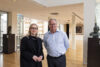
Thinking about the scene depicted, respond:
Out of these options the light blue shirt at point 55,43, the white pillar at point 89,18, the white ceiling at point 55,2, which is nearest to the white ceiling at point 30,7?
the white ceiling at point 55,2

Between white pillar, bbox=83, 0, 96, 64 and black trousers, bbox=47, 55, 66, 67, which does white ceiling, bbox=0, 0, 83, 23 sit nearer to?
white pillar, bbox=83, 0, 96, 64

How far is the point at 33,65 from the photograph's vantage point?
1603 millimetres

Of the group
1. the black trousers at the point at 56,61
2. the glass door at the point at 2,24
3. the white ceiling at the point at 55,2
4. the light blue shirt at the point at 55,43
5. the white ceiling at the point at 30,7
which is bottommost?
the black trousers at the point at 56,61

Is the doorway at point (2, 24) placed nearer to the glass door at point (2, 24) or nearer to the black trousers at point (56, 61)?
the glass door at point (2, 24)

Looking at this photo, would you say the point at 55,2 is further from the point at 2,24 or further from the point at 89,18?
the point at 2,24

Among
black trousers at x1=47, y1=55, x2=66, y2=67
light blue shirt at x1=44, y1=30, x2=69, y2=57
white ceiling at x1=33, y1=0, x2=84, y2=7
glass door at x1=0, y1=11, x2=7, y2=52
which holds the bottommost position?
black trousers at x1=47, y1=55, x2=66, y2=67

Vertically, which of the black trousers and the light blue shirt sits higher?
the light blue shirt

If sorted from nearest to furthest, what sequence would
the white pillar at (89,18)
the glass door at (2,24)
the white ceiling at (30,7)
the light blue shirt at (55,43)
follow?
the light blue shirt at (55,43) < the white pillar at (89,18) < the white ceiling at (30,7) < the glass door at (2,24)

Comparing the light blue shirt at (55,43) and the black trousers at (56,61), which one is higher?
the light blue shirt at (55,43)

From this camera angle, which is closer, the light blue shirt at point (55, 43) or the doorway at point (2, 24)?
the light blue shirt at point (55, 43)

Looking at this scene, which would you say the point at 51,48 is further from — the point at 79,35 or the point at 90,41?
the point at 79,35

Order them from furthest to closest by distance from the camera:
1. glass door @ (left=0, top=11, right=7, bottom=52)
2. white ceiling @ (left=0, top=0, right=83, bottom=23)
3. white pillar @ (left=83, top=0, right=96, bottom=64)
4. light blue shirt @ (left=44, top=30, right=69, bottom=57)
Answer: glass door @ (left=0, top=11, right=7, bottom=52) → white ceiling @ (left=0, top=0, right=83, bottom=23) → white pillar @ (left=83, top=0, right=96, bottom=64) → light blue shirt @ (left=44, top=30, right=69, bottom=57)

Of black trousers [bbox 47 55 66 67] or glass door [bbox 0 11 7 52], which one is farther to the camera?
glass door [bbox 0 11 7 52]

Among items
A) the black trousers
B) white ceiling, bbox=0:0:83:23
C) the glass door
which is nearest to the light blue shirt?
the black trousers
